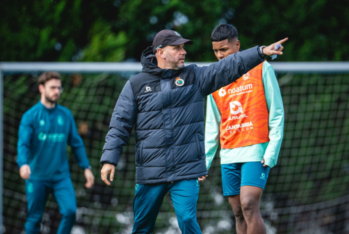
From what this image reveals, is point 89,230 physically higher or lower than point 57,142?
lower

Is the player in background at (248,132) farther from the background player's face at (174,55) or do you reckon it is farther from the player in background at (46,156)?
the player in background at (46,156)

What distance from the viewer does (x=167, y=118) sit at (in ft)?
10.7

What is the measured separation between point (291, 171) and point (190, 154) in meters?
4.46

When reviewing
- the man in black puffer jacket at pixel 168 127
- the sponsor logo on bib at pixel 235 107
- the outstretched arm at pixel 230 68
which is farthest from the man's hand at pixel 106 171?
the sponsor logo on bib at pixel 235 107

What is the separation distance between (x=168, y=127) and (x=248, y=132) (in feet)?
2.19

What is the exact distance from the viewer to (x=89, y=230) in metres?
7.04

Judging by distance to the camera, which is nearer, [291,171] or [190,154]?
[190,154]

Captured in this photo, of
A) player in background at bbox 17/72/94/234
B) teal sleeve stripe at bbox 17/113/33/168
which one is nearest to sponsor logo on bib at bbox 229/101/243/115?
player in background at bbox 17/72/94/234

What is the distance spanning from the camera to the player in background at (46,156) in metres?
4.80

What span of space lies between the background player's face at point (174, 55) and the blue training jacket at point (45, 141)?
2131mm

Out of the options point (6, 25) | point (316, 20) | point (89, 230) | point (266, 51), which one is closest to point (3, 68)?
point (6, 25)

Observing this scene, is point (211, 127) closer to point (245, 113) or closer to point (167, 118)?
point (245, 113)

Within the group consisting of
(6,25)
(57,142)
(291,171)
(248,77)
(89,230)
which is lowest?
(89,230)

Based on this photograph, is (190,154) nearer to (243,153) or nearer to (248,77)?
(243,153)
